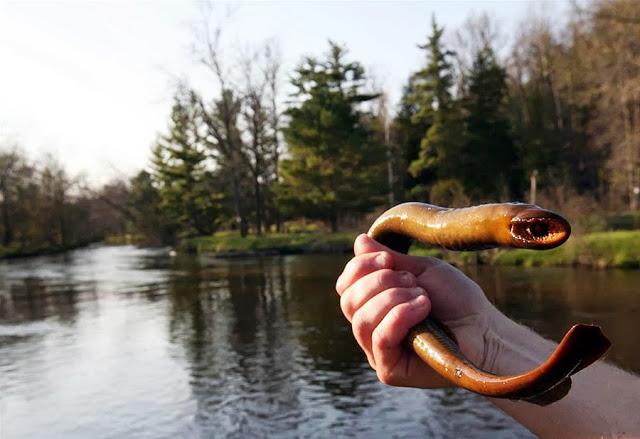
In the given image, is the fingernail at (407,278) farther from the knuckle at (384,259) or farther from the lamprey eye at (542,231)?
the lamprey eye at (542,231)

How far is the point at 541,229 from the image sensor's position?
1194 mm

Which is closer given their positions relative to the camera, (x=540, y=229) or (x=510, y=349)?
(x=540, y=229)

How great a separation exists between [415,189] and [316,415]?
3615 cm

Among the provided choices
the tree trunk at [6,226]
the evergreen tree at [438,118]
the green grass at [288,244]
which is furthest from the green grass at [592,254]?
the tree trunk at [6,226]

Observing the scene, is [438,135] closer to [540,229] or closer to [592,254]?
[592,254]

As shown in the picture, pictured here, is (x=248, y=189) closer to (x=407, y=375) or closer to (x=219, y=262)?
(x=219, y=262)

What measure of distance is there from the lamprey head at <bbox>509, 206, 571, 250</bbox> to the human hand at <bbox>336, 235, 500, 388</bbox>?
0.58 meters

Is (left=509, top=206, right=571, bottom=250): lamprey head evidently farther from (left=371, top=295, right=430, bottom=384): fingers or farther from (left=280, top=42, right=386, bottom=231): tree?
(left=280, top=42, right=386, bottom=231): tree

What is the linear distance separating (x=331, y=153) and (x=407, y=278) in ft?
143

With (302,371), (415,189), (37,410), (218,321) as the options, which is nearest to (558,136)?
(415,189)

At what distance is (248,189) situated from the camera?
59.1 metres

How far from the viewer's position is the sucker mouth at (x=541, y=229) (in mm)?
1176

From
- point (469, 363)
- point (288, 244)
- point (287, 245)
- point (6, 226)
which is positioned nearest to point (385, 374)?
point (469, 363)

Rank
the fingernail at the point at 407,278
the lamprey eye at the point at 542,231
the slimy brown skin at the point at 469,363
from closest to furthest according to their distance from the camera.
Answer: the slimy brown skin at the point at 469,363
the lamprey eye at the point at 542,231
the fingernail at the point at 407,278
